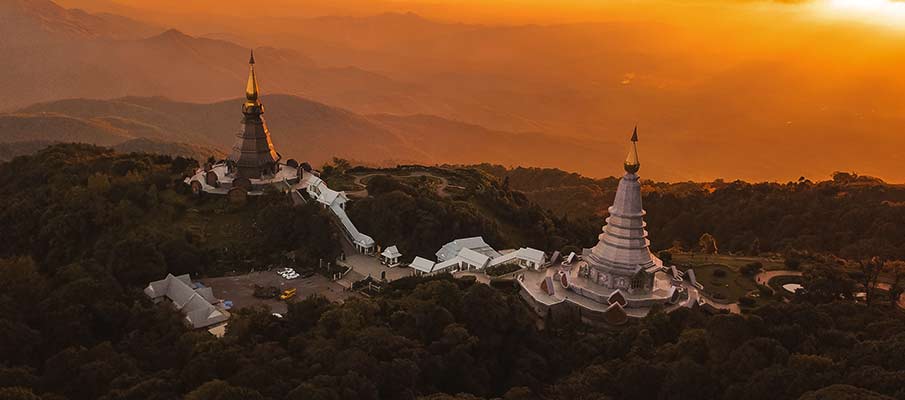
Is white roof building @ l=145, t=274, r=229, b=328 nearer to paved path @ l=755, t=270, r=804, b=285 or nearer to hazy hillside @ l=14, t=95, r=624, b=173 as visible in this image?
paved path @ l=755, t=270, r=804, b=285

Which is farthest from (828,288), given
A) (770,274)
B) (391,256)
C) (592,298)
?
(391,256)

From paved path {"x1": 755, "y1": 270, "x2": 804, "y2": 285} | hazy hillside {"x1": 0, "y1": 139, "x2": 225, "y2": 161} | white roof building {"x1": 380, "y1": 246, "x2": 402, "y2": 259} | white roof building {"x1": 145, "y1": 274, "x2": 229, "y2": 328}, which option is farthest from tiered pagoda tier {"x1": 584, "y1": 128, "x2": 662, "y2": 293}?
hazy hillside {"x1": 0, "y1": 139, "x2": 225, "y2": 161}

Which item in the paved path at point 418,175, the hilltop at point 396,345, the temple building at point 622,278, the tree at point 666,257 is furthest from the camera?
the paved path at point 418,175

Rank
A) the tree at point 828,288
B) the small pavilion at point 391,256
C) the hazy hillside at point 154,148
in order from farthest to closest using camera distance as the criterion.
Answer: the hazy hillside at point 154,148 → the small pavilion at point 391,256 → the tree at point 828,288

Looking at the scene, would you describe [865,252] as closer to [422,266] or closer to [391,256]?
[422,266]

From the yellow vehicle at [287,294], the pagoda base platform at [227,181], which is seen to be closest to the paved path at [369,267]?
the yellow vehicle at [287,294]

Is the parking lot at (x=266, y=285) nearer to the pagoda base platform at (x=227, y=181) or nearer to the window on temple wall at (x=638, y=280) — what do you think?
the pagoda base platform at (x=227, y=181)
